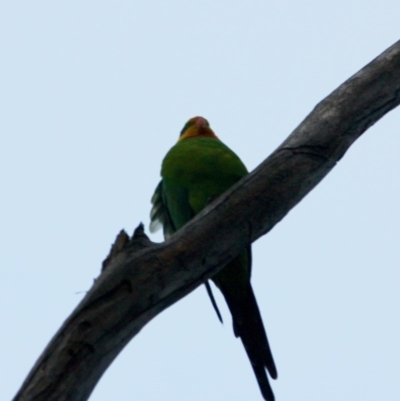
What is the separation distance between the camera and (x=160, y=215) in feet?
14.3

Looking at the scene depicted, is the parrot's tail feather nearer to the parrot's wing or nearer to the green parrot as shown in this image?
the green parrot

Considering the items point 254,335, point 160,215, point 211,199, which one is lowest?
point 254,335

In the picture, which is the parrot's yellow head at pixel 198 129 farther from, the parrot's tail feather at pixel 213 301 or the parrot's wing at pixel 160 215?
the parrot's tail feather at pixel 213 301

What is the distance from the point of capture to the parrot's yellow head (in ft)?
16.6

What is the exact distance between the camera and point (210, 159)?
4.07 metres

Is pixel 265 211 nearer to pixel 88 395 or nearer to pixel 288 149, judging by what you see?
pixel 288 149

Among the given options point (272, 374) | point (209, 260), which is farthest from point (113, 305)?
point (272, 374)

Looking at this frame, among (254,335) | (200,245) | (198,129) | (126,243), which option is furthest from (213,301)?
(198,129)

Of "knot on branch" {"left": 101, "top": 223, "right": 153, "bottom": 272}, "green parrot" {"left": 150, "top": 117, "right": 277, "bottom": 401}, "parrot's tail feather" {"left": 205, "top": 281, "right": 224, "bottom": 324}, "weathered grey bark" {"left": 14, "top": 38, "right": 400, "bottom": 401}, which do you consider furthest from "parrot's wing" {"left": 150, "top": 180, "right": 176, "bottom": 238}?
"knot on branch" {"left": 101, "top": 223, "right": 153, "bottom": 272}

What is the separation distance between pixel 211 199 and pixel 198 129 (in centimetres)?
135

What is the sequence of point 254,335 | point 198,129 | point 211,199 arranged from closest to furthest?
point 254,335 → point 211,199 → point 198,129

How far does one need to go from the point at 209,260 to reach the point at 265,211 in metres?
0.32

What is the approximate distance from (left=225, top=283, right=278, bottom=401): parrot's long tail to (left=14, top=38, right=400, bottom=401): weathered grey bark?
820 mm

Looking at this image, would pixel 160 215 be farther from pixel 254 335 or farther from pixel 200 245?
pixel 200 245
